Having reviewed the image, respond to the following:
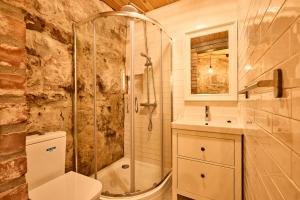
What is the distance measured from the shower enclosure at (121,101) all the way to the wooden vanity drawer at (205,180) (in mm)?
389

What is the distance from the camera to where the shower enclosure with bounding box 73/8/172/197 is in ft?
5.66

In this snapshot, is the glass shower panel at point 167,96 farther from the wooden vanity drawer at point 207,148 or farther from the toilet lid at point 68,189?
the toilet lid at point 68,189

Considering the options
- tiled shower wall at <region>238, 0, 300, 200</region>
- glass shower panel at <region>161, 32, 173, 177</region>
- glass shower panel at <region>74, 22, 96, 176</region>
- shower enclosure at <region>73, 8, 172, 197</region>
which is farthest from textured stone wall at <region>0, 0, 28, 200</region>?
glass shower panel at <region>161, 32, 173, 177</region>

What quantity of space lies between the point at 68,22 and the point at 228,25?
174 cm

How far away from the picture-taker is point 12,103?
1.35 ft

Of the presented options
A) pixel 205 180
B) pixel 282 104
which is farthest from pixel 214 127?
pixel 282 104

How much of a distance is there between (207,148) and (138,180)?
33.3 inches

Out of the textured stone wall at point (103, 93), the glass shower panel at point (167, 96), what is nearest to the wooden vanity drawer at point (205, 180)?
the glass shower panel at point (167, 96)

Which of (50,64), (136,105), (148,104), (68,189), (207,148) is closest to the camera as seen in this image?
(68,189)

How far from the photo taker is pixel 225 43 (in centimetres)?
178

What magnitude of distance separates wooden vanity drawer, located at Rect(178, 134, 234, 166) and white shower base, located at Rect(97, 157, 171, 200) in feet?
1.65

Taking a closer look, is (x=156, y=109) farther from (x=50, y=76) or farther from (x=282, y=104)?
(x=282, y=104)

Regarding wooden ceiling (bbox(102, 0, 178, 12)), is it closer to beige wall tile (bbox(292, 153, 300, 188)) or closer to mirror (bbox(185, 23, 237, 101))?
mirror (bbox(185, 23, 237, 101))

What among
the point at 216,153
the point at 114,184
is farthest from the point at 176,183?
the point at 114,184
